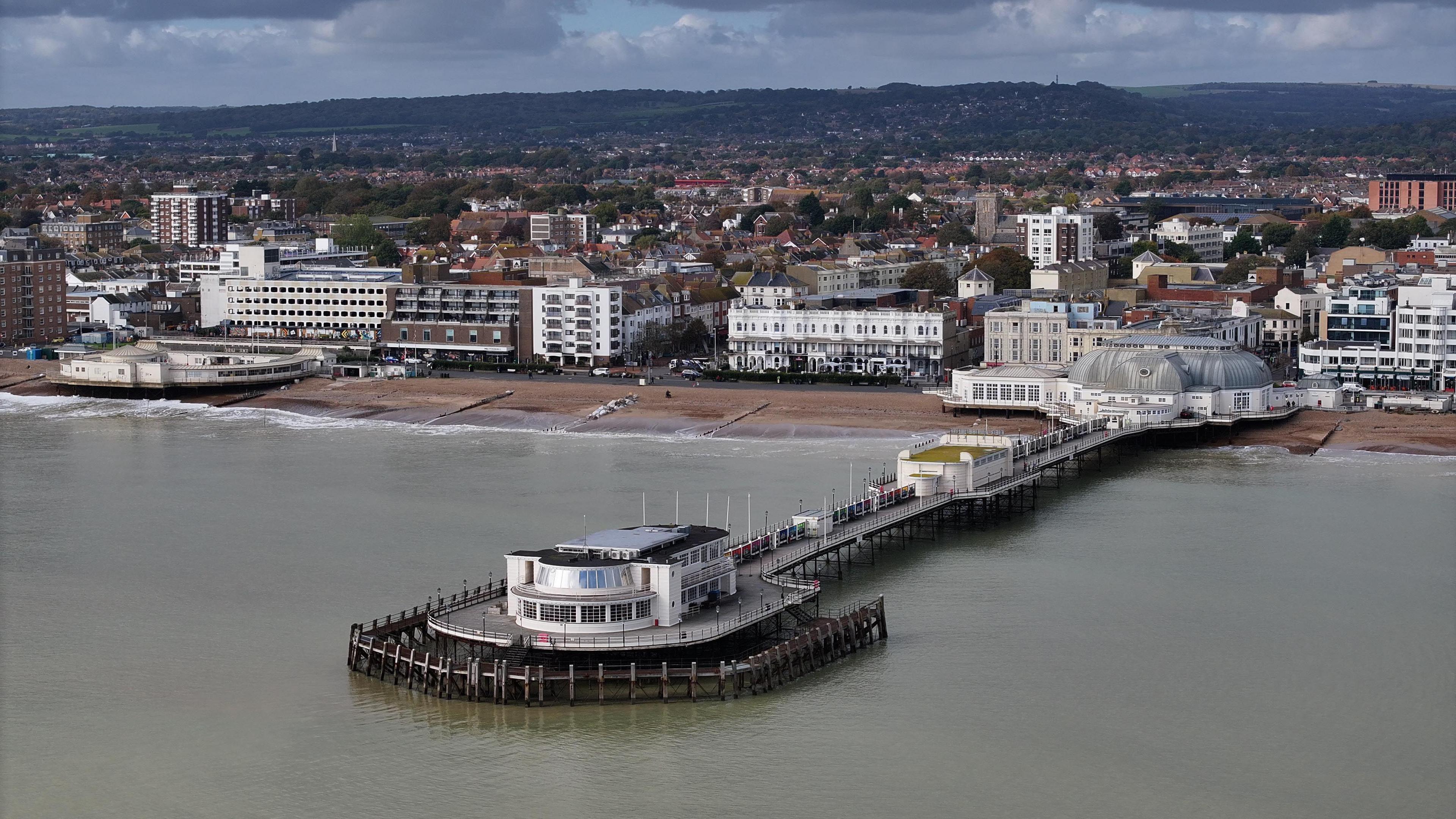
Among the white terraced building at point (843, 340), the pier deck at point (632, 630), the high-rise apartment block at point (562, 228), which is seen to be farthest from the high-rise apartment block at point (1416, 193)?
the pier deck at point (632, 630)

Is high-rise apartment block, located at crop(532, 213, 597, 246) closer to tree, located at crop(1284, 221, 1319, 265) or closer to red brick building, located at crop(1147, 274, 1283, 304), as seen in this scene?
tree, located at crop(1284, 221, 1319, 265)

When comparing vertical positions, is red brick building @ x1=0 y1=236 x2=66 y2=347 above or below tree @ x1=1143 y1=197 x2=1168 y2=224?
below

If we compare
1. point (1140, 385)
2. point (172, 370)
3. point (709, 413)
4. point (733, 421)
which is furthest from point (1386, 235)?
point (172, 370)

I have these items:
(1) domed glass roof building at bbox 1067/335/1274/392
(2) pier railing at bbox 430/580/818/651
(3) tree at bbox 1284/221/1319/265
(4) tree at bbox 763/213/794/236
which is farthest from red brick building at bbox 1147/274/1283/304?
(4) tree at bbox 763/213/794/236

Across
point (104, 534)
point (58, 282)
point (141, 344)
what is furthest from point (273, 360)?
point (104, 534)

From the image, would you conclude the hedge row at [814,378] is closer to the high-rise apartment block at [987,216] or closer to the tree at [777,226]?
the high-rise apartment block at [987,216]
